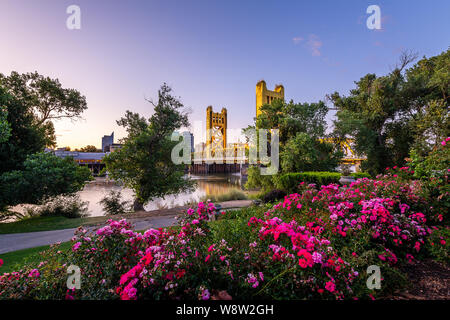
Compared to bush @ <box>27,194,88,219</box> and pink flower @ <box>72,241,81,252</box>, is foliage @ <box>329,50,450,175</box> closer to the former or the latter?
pink flower @ <box>72,241,81,252</box>

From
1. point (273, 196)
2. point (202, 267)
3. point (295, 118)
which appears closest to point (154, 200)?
point (273, 196)

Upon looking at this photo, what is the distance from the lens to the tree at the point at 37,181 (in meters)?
7.76

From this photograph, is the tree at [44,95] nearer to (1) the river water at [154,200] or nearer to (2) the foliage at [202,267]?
(1) the river water at [154,200]

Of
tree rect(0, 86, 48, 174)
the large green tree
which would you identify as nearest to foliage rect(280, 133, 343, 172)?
the large green tree

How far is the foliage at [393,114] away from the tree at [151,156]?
1431 centimetres

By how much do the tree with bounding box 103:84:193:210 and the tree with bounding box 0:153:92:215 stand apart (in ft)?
6.76

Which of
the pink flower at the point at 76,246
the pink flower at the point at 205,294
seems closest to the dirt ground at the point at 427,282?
the pink flower at the point at 205,294

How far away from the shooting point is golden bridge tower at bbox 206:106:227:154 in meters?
46.8

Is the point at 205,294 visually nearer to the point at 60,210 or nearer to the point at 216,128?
the point at 60,210
